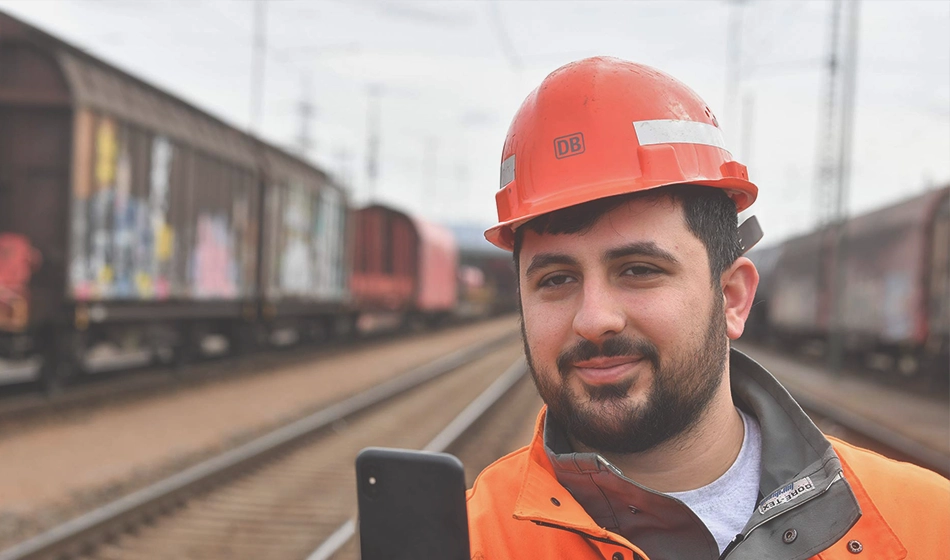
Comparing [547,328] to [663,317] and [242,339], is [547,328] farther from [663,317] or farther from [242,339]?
[242,339]

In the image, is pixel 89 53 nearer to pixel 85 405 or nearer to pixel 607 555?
pixel 85 405

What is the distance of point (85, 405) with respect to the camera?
10477 mm

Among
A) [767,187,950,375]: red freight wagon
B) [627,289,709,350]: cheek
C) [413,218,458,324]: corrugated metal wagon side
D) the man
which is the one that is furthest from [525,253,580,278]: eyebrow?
[413,218,458,324]: corrugated metal wagon side

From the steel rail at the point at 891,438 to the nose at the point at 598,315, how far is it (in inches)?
236

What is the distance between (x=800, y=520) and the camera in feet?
4.76

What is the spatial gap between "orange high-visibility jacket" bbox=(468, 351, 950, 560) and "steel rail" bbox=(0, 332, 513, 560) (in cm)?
427

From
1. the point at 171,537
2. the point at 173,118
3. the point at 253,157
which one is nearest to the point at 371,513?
the point at 171,537

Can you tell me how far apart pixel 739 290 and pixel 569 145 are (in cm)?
47

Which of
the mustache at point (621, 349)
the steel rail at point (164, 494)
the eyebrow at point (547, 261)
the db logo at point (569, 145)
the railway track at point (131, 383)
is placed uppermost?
the db logo at point (569, 145)

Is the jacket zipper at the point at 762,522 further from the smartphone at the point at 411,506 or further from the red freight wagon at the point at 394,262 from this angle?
the red freight wagon at the point at 394,262

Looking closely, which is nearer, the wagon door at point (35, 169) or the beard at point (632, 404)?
the beard at point (632, 404)

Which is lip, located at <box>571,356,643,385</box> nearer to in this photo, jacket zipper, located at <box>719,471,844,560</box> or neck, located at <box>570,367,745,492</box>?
neck, located at <box>570,367,745,492</box>

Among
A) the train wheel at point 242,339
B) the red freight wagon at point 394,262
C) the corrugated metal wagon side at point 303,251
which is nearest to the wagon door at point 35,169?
the corrugated metal wagon side at point 303,251

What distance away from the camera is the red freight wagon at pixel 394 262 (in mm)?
24828
